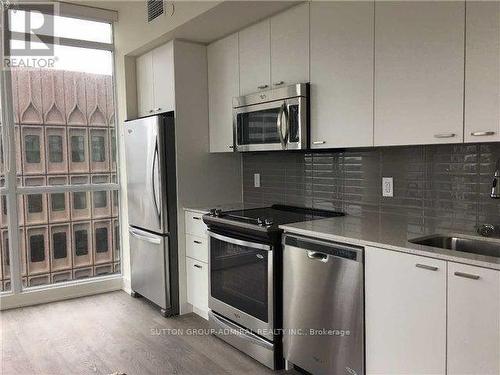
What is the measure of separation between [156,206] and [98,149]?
1.17 metres

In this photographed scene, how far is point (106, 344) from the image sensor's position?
3.02 m

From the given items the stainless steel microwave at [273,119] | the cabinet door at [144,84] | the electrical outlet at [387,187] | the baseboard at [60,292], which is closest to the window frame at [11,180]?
the baseboard at [60,292]

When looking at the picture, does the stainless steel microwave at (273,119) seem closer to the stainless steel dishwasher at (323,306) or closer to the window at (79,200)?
the stainless steel dishwasher at (323,306)

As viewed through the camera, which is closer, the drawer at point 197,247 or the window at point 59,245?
the drawer at point 197,247

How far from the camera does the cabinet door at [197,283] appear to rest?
11.0ft

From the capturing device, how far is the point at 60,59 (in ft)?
13.2

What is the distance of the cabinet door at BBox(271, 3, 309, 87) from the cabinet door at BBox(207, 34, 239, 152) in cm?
48

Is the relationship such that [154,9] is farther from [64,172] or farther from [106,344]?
[106,344]

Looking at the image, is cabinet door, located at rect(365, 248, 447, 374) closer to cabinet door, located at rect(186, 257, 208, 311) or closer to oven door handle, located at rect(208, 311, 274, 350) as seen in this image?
oven door handle, located at rect(208, 311, 274, 350)

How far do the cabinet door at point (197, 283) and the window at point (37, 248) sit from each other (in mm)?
1530

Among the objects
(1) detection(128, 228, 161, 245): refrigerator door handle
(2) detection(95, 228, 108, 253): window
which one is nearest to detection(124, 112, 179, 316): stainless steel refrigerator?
(1) detection(128, 228, 161, 245): refrigerator door handle

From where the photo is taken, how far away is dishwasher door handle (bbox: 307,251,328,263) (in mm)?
2232

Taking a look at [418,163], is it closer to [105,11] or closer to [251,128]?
[251,128]

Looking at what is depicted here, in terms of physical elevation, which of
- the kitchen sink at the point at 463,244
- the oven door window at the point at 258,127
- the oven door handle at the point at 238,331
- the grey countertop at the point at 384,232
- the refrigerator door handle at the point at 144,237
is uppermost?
the oven door window at the point at 258,127
